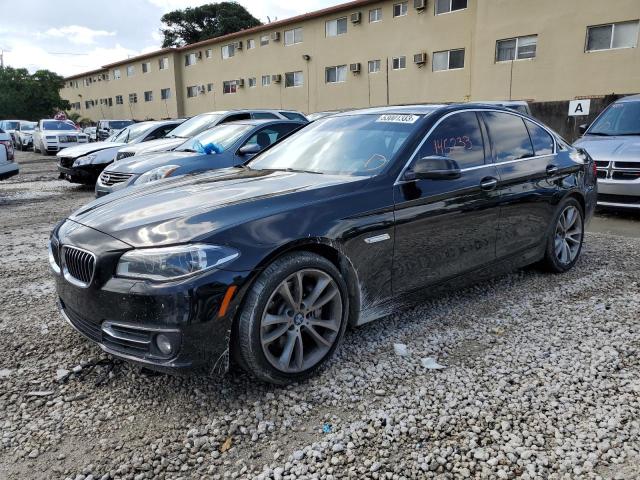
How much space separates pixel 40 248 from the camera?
5.99 m

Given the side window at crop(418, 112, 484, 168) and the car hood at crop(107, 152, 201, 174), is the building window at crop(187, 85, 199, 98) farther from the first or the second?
the side window at crop(418, 112, 484, 168)

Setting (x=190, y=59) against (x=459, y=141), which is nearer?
(x=459, y=141)

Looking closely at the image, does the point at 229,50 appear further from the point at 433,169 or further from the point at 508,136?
the point at 433,169

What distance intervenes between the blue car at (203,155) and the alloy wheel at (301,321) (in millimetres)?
4301

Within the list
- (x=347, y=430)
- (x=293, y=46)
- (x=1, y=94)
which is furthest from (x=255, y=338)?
(x=1, y=94)

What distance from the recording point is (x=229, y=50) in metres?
35.2

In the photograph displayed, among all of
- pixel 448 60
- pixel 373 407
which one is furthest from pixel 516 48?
pixel 373 407

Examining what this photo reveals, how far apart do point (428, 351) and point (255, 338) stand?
4.17ft

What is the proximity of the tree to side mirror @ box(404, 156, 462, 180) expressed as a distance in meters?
54.1

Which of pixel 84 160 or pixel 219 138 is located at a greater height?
pixel 219 138

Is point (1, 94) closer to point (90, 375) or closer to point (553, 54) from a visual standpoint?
point (553, 54)

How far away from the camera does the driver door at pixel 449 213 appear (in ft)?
10.9

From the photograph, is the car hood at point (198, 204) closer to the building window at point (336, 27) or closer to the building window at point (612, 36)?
the building window at point (612, 36)

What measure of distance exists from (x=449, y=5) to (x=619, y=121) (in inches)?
648
